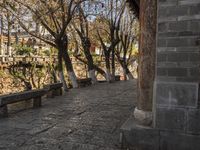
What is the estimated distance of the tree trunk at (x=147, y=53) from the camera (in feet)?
16.6

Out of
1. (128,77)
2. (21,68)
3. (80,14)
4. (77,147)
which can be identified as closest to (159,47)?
(77,147)

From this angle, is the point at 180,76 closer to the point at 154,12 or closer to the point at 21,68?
the point at 154,12

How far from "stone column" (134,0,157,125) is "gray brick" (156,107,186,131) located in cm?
26

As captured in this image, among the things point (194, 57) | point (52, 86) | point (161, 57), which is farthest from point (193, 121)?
point (52, 86)

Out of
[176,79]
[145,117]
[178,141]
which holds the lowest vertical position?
[178,141]

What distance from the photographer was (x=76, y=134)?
5.92 meters

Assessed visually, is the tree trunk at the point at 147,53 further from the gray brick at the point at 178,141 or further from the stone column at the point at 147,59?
the gray brick at the point at 178,141

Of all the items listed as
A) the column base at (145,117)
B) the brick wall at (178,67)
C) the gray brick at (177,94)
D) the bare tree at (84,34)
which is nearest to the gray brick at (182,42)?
the brick wall at (178,67)

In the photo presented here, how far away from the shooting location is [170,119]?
185 inches

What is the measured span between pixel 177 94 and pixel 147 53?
0.86 meters

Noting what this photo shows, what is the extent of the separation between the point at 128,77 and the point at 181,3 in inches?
810

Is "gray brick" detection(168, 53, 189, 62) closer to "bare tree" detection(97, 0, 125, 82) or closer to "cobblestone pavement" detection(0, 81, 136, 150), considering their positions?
"cobblestone pavement" detection(0, 81, 136, 150)

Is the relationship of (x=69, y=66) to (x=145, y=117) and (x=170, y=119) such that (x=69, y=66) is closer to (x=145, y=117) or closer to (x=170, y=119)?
(x=145, y=117)

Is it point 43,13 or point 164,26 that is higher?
point 43,13
